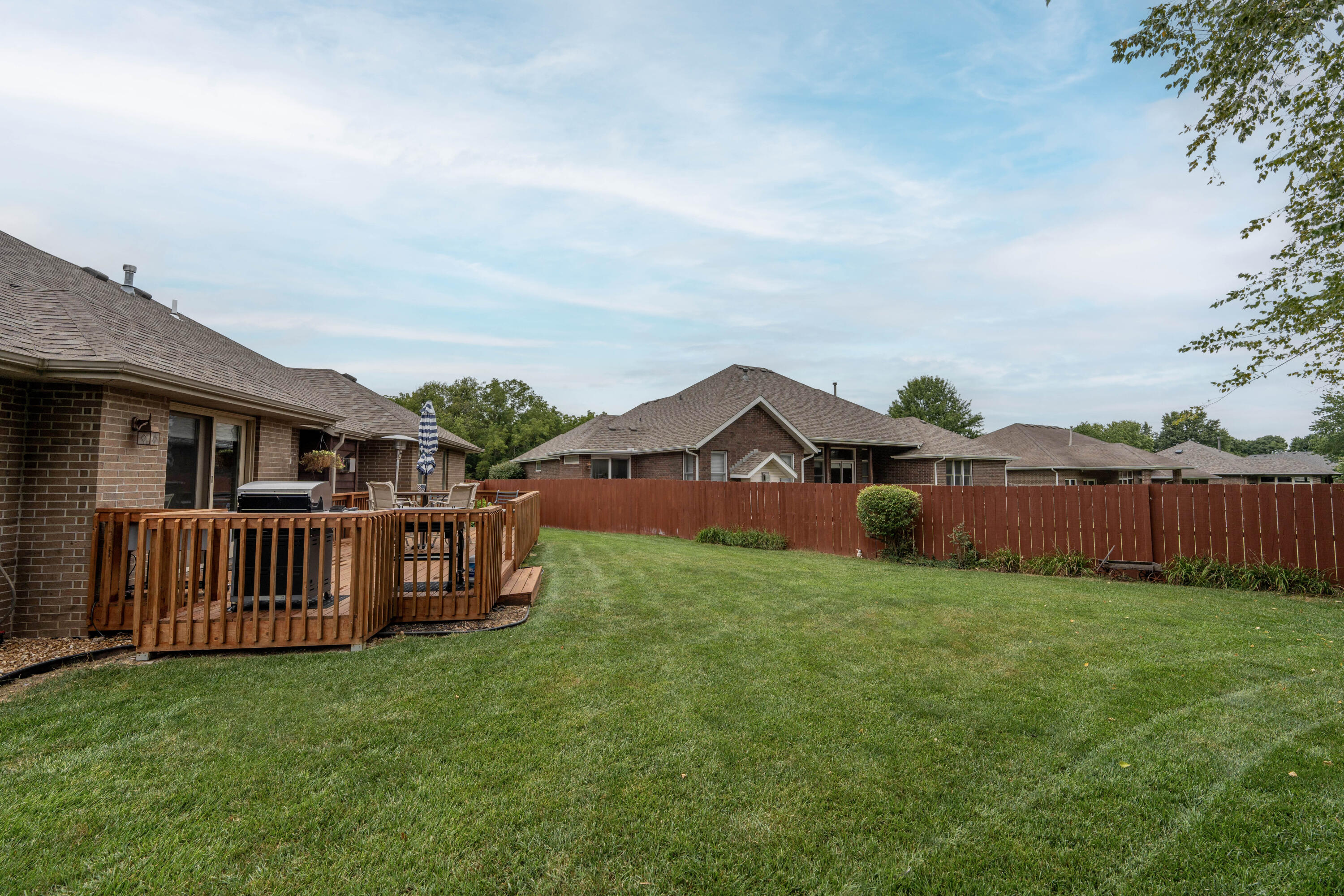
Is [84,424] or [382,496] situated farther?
[382,496]

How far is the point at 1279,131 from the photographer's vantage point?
25.3 ft

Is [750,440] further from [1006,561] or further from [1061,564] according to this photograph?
[1061,564]

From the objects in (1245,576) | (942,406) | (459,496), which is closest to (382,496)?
(459,496)

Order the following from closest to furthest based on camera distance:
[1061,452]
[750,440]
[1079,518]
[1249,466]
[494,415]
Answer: [1079,518]
[750,440]
[1061,452]
[1249,466]
[494,415]

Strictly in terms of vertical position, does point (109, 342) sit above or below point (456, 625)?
above

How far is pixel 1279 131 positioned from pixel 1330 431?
67159 millimetres

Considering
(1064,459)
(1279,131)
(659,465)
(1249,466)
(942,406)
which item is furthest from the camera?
(942,406)

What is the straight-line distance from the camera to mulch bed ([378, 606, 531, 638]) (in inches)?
231

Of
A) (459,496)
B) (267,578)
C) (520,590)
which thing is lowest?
(520,590)

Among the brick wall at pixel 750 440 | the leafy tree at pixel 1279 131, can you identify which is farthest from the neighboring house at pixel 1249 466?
the leafy tree at pixel 1279 131

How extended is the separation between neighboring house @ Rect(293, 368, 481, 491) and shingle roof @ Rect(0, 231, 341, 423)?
2.59 m

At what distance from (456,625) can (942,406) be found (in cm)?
6281

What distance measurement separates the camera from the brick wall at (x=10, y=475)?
512 centimetres

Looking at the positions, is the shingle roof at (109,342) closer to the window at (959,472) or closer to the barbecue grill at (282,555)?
the barbecue grill at (282,555)
